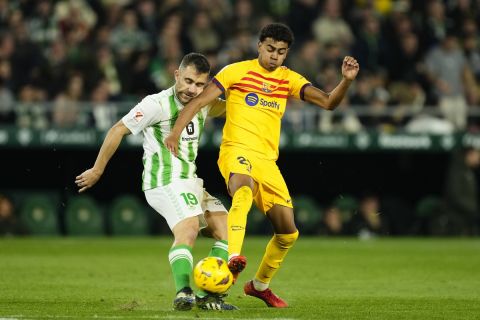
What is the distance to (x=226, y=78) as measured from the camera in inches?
378

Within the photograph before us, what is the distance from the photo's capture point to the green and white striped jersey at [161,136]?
30.0 feet

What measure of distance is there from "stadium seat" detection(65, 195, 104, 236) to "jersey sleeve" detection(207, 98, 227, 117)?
12.1 metres

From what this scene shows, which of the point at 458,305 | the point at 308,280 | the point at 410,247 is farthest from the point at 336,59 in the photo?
the point at 458,305

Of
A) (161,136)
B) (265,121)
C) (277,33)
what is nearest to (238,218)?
(161,136)

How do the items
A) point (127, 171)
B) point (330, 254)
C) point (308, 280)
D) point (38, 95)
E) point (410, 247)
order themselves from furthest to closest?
point (127, 171)
point (38, 95)
point (410, 247)
point (330, 254)
point (308, 280)

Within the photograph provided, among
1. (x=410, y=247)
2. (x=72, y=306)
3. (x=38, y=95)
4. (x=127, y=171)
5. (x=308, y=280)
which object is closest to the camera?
(x=72, y=306)

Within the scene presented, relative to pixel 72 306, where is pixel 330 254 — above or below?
below

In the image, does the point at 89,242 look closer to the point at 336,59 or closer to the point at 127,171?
the point at 127,171

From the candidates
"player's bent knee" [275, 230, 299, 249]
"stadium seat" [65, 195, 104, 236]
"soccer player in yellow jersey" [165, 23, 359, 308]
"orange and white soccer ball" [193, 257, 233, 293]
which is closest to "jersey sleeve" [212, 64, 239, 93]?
"soccer player in yellow jersey" [165, 23, 359, 308]

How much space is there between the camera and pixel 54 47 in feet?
68.4

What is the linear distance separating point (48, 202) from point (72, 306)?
1215 cm

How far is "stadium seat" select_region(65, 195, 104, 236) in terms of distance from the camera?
2169cm

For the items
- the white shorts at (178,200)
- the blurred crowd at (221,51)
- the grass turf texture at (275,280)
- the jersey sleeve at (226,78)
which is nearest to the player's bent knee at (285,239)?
the grass turf texture at (275,280)

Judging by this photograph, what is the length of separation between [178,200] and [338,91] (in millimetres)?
1739
